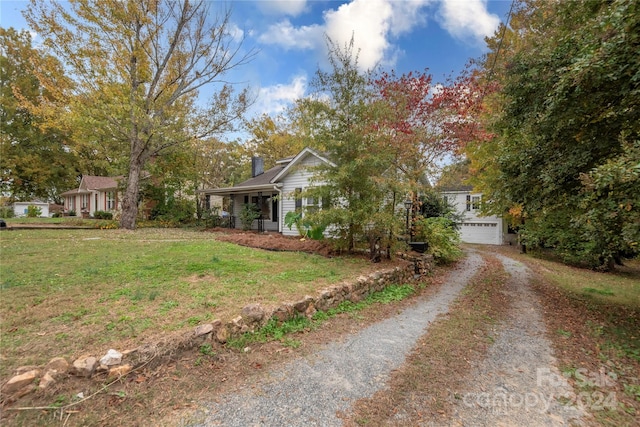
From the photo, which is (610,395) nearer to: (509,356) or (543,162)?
(509,356)

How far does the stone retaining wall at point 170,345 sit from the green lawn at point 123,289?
18 cm

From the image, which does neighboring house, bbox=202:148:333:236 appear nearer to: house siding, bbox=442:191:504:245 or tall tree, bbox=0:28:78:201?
house siding, bbox=442:191:504:245

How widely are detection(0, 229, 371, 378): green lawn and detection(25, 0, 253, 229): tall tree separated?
7.85m

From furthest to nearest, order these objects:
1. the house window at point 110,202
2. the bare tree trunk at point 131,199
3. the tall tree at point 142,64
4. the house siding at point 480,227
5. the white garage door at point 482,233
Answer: the house window at point 110,202
the white garage door at point 482,233
the house siding at point 480,227
the bare tree trunk at point 131,199
the tall tree at point 142,64

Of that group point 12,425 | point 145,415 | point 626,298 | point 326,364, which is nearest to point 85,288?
point 12,425

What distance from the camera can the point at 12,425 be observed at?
2.02 metres

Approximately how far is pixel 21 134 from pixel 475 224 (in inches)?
1467

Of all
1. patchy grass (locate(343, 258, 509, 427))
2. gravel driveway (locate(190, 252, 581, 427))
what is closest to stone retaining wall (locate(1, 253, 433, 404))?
gravel driveway (locate(190, 252, 581, 427))

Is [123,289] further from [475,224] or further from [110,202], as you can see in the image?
[110,202]

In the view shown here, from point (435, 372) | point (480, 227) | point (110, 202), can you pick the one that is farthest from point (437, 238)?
point (110, 202)

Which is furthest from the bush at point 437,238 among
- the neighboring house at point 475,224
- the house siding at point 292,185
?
the neighboring house at point 475,224

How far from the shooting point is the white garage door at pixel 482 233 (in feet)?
56.0

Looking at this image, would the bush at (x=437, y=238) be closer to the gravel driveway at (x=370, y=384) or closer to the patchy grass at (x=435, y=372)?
the patchy grass at (x=435, y=372)

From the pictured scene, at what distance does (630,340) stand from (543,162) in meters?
3.08
